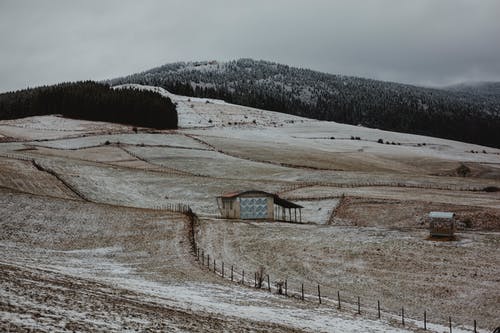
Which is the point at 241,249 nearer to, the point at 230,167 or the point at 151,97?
the point at 230,167

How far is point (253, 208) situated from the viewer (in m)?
67.1

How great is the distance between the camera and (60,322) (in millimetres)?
18984

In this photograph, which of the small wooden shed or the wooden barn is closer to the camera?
the small wooden shed

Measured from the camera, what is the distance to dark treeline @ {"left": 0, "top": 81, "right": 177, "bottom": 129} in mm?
160000

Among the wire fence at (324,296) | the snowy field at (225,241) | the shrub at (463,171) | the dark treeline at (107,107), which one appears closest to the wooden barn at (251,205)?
the snowy field at (225,241)

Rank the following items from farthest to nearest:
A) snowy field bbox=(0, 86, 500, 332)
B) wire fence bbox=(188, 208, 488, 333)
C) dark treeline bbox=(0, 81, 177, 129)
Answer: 1. dark treeline bbox=(0, 81, 177, 129)
2. wire fence bbox=(188, 208, 488, 333)
3. snowy field bbox=(0, 86, 500, 332)

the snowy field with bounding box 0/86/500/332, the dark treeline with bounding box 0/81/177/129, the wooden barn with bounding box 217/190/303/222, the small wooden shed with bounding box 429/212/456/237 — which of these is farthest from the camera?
the dark treeline with bounding box 0/81/177/129

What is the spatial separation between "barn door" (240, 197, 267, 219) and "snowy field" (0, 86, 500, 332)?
4.31 meters

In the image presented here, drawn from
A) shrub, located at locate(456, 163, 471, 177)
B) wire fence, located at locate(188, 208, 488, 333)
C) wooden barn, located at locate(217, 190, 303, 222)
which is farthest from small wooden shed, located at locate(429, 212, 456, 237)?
shrub, located at locate(456, 163, 471, 177)

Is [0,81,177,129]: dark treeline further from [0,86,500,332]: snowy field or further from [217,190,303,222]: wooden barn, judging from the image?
[217,190,303,222]: wooden barn

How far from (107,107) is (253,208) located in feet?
341

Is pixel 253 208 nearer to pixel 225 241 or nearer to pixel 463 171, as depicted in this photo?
pixel 225 241

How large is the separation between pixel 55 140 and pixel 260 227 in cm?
7607

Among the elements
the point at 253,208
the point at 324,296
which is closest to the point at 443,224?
the point at 324,296
